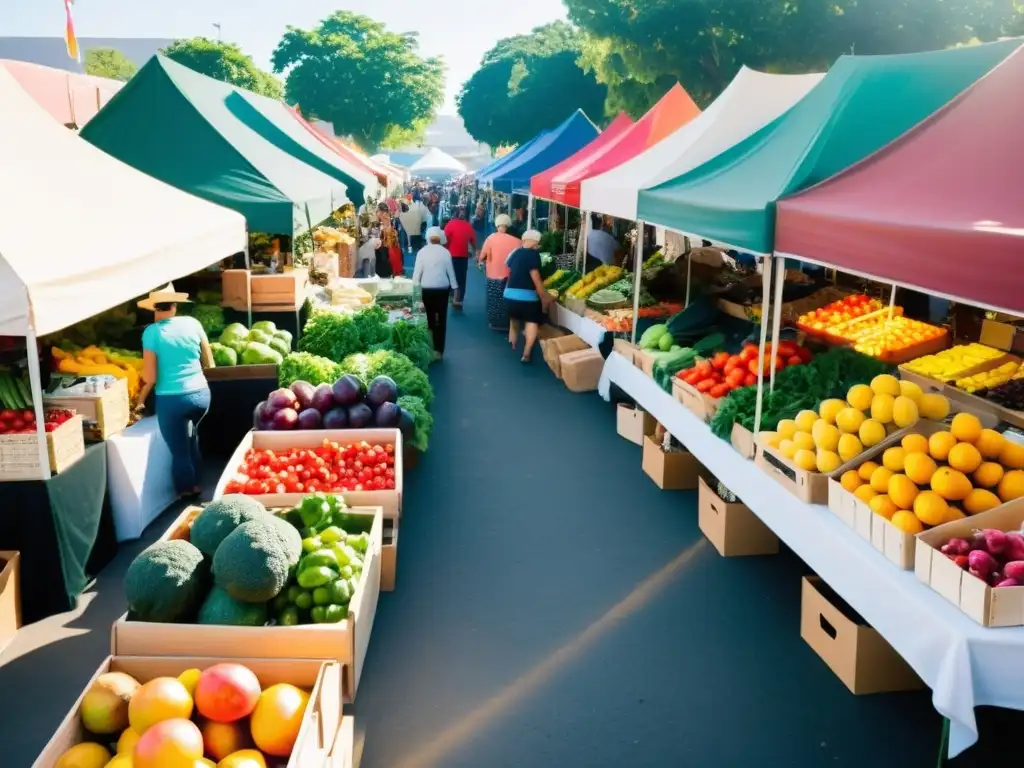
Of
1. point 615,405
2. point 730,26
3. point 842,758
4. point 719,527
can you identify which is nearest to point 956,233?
point 842,758

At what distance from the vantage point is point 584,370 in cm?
1048

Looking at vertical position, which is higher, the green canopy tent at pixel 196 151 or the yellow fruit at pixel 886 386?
the green canopy tent at pixel 196 151

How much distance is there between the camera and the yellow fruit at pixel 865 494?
4309 mm

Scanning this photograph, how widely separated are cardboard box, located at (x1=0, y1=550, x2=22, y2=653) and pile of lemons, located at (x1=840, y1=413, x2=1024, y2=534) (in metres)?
4.38

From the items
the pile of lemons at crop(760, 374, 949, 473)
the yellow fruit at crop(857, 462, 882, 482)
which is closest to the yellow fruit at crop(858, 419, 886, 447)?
the pile of lemons at crop(760, 374, 949, 473)

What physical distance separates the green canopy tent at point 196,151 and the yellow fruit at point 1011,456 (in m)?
6.59

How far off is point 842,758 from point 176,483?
16.3ft

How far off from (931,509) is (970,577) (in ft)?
1.83

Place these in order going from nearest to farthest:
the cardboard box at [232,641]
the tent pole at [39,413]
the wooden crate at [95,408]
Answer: the cardboard box at [232,641] < the tent pole at [39,413] < the wooden crate at [95,408]

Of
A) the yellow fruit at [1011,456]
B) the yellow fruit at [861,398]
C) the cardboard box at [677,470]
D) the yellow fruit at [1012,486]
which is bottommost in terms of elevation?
the cardboard box at [677,470]

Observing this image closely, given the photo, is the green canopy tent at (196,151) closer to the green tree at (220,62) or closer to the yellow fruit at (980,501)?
the yellow fruit at (980,501)

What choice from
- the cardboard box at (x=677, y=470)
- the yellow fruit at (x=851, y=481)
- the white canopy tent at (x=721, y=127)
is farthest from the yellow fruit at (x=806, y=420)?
the white canopy tent at (x=721, y=127)

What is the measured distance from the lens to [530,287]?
1191cm

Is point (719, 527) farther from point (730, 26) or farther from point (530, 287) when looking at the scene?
point (730, 26)
